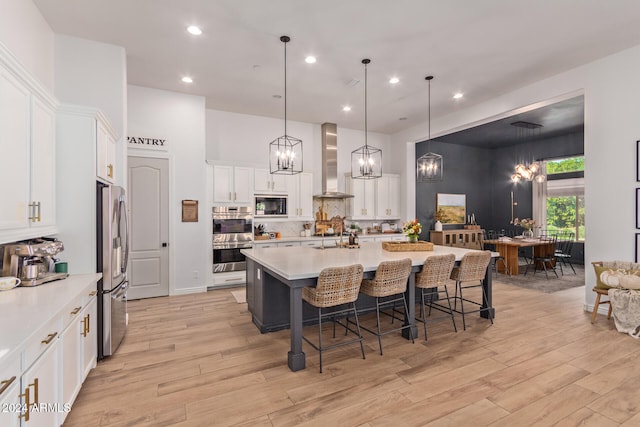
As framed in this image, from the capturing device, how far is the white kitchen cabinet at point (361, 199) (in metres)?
7.42

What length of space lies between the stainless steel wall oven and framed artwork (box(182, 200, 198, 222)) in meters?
0.33

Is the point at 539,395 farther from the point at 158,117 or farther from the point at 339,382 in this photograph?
the point at 158,117

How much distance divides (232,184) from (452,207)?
609cm

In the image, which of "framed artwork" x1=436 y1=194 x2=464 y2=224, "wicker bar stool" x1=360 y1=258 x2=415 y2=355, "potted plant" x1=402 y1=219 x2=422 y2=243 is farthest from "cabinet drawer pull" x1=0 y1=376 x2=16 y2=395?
"framed artwork" x1=436 y1=194 x2=464 y2=224

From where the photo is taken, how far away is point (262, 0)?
A: 3105 mm

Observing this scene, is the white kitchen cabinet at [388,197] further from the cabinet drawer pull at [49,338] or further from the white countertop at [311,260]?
the cabinet drawer pull at [49,338]

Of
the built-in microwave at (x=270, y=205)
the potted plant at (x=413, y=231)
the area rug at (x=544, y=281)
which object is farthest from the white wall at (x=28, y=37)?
the area rug at (x=544, y=281)

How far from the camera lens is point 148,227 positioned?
16.9ft

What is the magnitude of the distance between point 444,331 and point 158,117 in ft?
17.6

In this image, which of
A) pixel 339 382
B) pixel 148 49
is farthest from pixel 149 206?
pixel 339 382

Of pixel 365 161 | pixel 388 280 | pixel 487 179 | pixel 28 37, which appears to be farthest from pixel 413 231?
pixel 487 179

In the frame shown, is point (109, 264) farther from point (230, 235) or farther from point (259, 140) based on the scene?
point (259, 140)

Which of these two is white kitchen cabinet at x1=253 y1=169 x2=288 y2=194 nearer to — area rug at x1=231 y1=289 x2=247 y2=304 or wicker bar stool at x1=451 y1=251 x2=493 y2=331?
area rug at x1=231 y1=289 x2=247 y2=304

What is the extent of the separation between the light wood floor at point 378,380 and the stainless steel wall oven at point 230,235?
1.88 m
